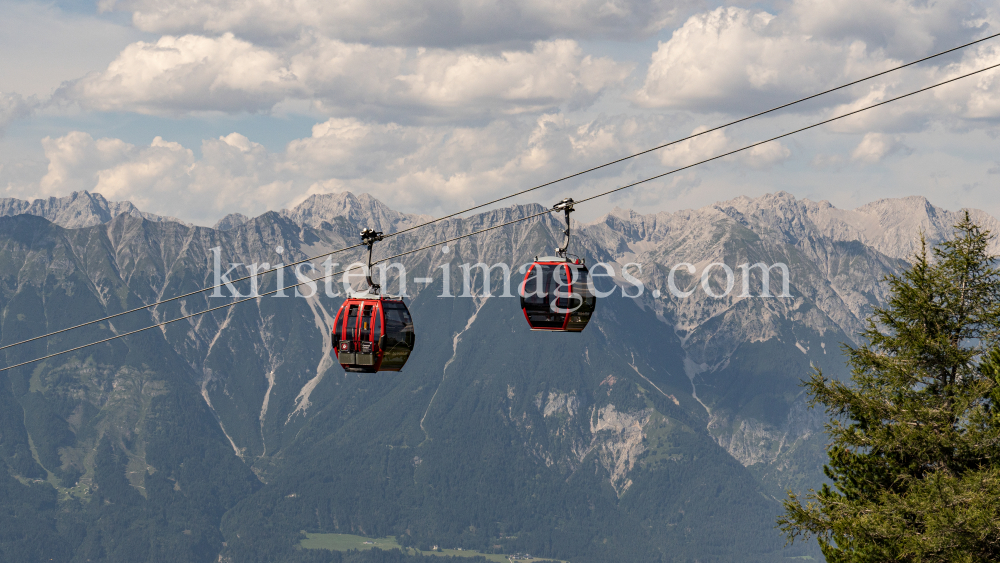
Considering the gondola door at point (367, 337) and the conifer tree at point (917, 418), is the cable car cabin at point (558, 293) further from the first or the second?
the conifer tree at point (917, 418)

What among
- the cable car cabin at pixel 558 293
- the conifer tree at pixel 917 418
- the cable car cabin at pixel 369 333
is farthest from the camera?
the cable car cabin at pixel 558 293

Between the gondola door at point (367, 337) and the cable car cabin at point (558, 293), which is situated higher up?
the cable car cabin at point (558, 293)

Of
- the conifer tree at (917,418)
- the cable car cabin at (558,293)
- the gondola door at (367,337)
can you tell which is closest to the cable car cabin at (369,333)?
the gondola door at (367,337)

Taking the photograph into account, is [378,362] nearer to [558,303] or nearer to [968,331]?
[558,303]

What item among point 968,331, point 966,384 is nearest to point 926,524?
point 966,384

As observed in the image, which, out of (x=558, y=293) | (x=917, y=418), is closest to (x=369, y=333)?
(x=558, y=293)

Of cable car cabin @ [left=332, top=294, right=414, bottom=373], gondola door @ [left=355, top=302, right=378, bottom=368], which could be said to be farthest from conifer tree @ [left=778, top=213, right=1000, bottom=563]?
gondola door @ [left=355, top=302, right=378, bottom=368]
